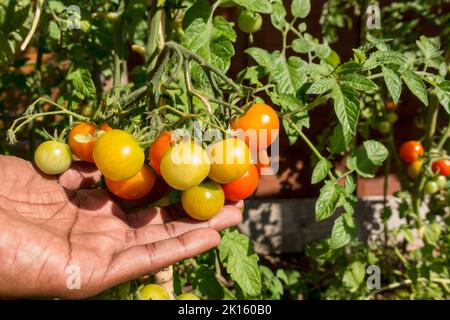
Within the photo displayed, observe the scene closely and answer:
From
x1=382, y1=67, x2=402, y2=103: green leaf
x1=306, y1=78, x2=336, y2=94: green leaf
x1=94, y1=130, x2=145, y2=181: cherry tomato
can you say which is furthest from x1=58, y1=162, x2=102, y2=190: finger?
x1=382, y1=67, x2=402, y2=103: green leaf

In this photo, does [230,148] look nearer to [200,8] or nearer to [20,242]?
[200,8]

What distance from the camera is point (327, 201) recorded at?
3.58ft

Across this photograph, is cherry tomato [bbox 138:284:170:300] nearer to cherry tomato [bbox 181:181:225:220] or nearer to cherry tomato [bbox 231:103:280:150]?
cherry tomato [bbox 181:181:225:220]

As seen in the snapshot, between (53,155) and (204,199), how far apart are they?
15.4 inches

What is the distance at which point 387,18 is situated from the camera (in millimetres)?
2207

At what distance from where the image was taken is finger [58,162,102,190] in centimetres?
122

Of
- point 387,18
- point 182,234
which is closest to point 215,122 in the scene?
point 182,234

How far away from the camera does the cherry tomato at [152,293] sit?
3.80 ft

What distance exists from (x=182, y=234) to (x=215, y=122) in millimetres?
296

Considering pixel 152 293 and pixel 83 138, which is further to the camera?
pixel 152 293

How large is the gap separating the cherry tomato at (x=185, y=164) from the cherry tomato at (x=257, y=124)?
104mm

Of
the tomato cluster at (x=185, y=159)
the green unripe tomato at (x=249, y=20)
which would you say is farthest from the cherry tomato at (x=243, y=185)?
the green unripe tomato at (x=249, y=20)

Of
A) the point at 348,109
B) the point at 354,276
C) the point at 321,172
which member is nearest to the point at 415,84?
the point at 348,109

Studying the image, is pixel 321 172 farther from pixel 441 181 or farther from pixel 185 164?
pixel 441 181
